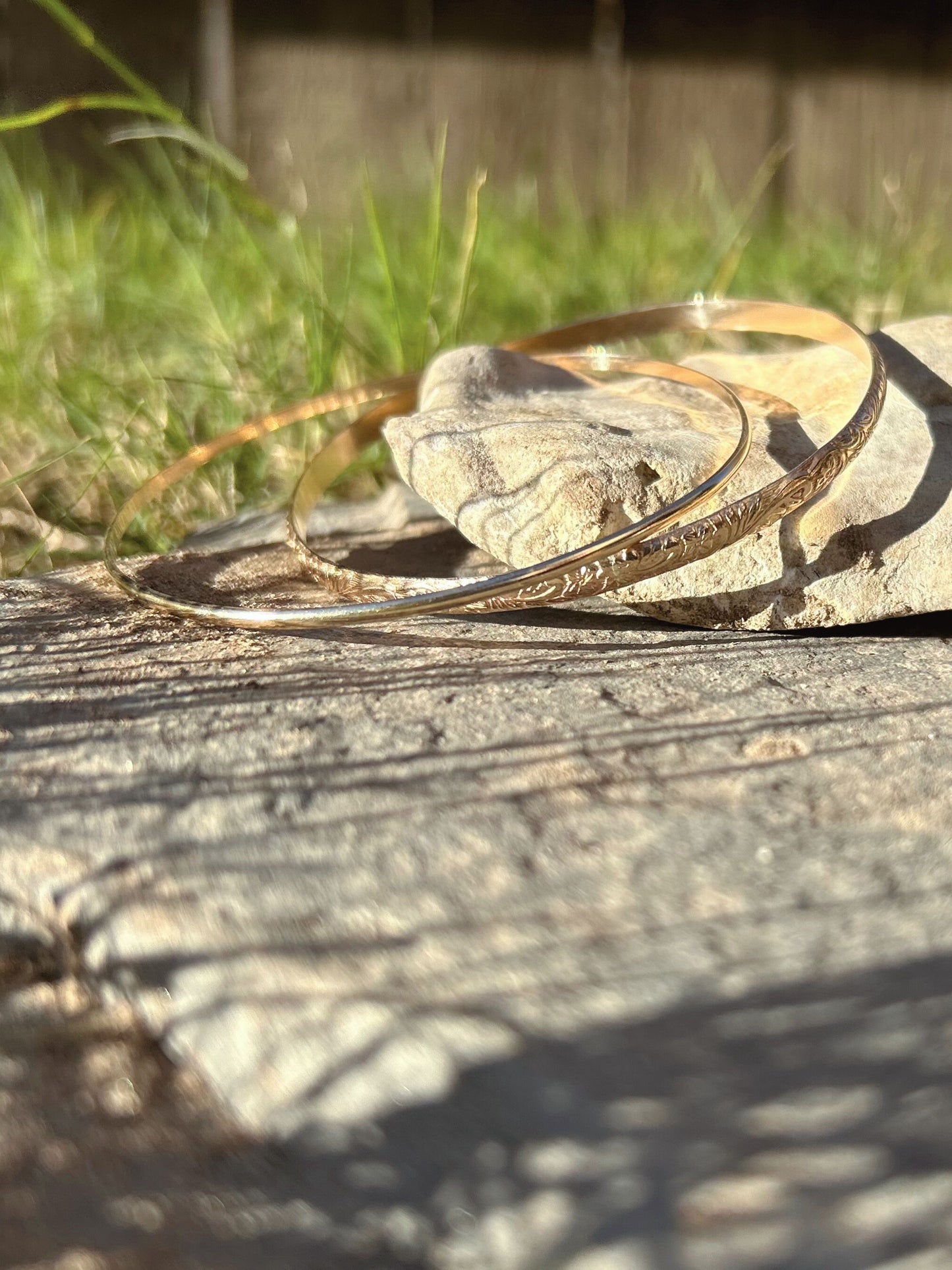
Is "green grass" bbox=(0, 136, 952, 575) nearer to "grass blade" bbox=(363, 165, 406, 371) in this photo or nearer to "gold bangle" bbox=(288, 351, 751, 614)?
"grass blade" bbox=(363, 165, 406, 371)

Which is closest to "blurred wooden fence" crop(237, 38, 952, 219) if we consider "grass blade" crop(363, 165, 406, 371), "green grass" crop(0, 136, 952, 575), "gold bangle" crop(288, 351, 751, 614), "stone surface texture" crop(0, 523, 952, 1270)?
"green grass" crop(0, 136, 952, 575)

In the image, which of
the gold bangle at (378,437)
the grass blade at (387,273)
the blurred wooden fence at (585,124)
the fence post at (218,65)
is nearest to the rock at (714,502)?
the gold bangle at (378,437)

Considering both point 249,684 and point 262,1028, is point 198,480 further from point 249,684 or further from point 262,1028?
point 262,1028

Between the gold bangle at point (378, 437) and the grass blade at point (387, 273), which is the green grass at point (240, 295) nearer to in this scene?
the grass blade at point (387, 273)

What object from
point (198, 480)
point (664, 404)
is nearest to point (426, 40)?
point (198, 480)

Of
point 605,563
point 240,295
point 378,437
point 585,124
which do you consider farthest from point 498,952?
point 585,124

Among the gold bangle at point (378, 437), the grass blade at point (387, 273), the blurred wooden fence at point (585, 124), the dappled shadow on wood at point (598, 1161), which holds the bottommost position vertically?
the dappled shadow on wood at point (598, 1161)
